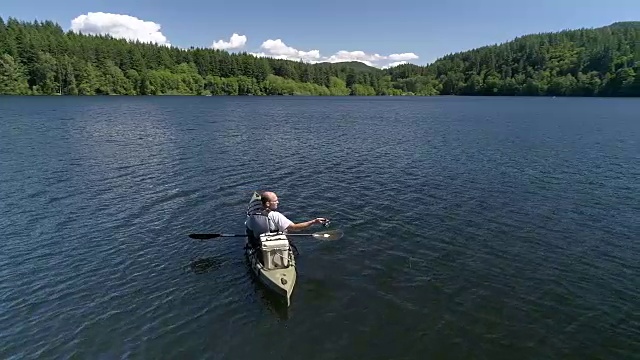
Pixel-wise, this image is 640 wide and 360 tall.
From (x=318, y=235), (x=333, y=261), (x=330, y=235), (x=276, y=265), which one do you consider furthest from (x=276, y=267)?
(x=330, y=235)

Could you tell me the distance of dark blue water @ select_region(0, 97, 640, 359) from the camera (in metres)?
14.8

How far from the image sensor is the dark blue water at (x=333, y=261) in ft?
48.7

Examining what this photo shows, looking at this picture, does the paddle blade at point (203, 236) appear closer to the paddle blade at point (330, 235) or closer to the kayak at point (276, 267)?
the kayak at point (276, 267)

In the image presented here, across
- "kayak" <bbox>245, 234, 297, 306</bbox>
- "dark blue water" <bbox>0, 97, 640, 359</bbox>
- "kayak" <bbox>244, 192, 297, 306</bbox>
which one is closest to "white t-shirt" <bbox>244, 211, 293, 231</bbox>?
"kayak" <bbox>244, 192, 297, 306</bbox>

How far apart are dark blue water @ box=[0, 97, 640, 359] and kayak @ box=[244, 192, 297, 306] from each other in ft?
1.86

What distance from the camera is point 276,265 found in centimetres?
1836

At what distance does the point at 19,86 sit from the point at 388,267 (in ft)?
612

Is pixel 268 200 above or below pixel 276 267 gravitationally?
above

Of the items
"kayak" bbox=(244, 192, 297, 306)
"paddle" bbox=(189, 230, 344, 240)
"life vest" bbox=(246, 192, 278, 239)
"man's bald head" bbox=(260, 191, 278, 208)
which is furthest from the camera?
"paddle" bbox=(189, 230, 344, 240)

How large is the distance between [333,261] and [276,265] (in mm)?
3590

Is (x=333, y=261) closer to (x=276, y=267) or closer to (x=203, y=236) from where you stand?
(x=276, y=267)

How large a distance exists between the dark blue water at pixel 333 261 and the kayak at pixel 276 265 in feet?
1.86

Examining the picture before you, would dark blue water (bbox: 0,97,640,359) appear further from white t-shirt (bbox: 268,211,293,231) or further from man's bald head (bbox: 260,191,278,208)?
man's bald head (bbox: 260,191,278,208)

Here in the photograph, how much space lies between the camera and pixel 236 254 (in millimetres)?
21844
